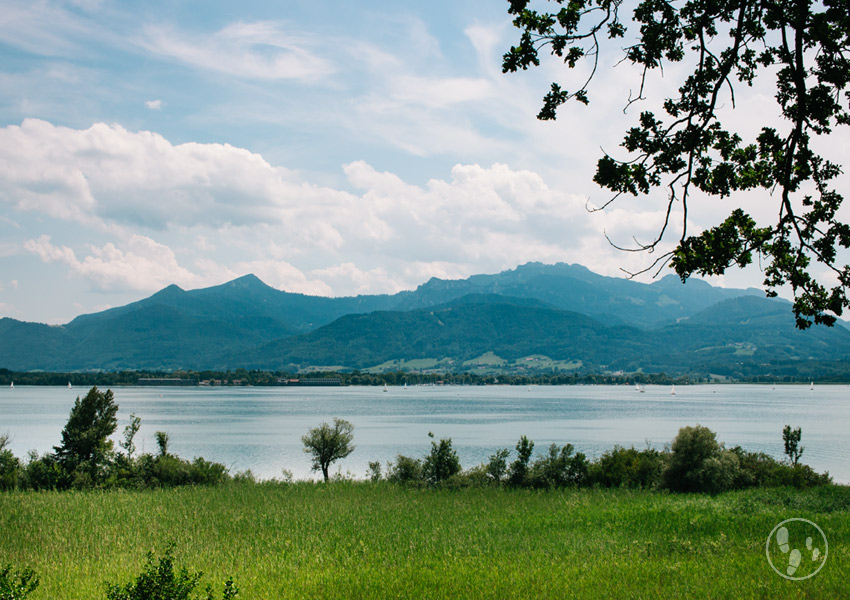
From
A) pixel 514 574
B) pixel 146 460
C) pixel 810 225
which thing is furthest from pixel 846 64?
pixel 146 460

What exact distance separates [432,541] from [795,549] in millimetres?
10554

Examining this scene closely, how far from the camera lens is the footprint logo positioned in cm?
1486

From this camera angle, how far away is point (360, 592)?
1442 cm

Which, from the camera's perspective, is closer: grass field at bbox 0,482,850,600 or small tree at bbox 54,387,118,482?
grass field at bbox 0,482,850,600

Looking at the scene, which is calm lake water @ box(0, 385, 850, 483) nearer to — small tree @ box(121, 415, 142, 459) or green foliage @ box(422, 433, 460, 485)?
green foliage @ box(422, 433, 460, 485)

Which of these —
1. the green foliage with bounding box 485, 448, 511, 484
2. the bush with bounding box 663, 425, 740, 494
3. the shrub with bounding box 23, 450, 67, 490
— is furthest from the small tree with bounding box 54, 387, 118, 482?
the bush with bounding box 663, 425, 740, 494

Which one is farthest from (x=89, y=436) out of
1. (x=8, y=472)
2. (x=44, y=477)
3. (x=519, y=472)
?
(x=519, y=472)

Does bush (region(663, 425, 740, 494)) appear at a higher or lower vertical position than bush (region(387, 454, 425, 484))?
higher

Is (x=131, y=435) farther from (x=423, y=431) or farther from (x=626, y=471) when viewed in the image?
(x=423, y=431)

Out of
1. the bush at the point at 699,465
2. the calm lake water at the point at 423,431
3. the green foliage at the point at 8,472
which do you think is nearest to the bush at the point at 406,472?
the calm lake water at the point at 423,431

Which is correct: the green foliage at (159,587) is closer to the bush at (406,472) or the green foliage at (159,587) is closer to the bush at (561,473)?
the bush at (561,473)

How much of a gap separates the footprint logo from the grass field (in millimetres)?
305

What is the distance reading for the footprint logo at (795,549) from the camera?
1486 cm

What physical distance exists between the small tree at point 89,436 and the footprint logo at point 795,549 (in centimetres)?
3414
